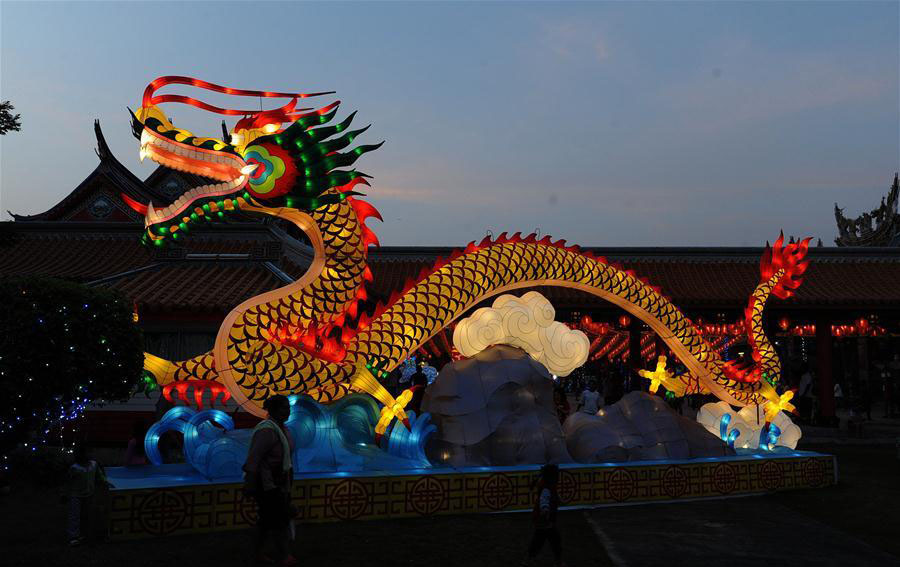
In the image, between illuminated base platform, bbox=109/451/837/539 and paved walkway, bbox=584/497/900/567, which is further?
illuminated base platform, bbox=109/451/837/539

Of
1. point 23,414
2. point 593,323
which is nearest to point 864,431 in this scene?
point 593,323

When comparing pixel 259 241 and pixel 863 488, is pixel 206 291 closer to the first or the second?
pixel 259 241

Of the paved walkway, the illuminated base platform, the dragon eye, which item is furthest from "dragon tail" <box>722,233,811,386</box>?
the dragon eye

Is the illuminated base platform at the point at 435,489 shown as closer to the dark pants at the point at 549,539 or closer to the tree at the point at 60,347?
the dark pants at the point at 549,539

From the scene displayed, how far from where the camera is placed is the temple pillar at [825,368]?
50.5ft

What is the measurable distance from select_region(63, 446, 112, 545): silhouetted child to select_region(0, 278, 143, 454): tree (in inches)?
45.6

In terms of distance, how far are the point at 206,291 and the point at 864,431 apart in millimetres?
13429

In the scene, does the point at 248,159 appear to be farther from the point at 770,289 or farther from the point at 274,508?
the point at 770,289

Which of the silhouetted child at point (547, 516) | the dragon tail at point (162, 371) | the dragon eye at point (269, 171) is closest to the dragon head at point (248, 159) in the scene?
the dragon eye at point (269, 171)

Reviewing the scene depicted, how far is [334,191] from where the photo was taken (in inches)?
265

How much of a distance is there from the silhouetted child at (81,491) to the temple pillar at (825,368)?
14.4 metres

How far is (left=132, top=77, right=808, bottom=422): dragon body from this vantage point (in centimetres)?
606

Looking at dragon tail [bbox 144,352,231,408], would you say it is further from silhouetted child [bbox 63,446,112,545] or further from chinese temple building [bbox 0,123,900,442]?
chinese temple building [bbox 0,123,900,442]

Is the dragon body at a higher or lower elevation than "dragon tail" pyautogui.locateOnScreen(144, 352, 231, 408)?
higher
